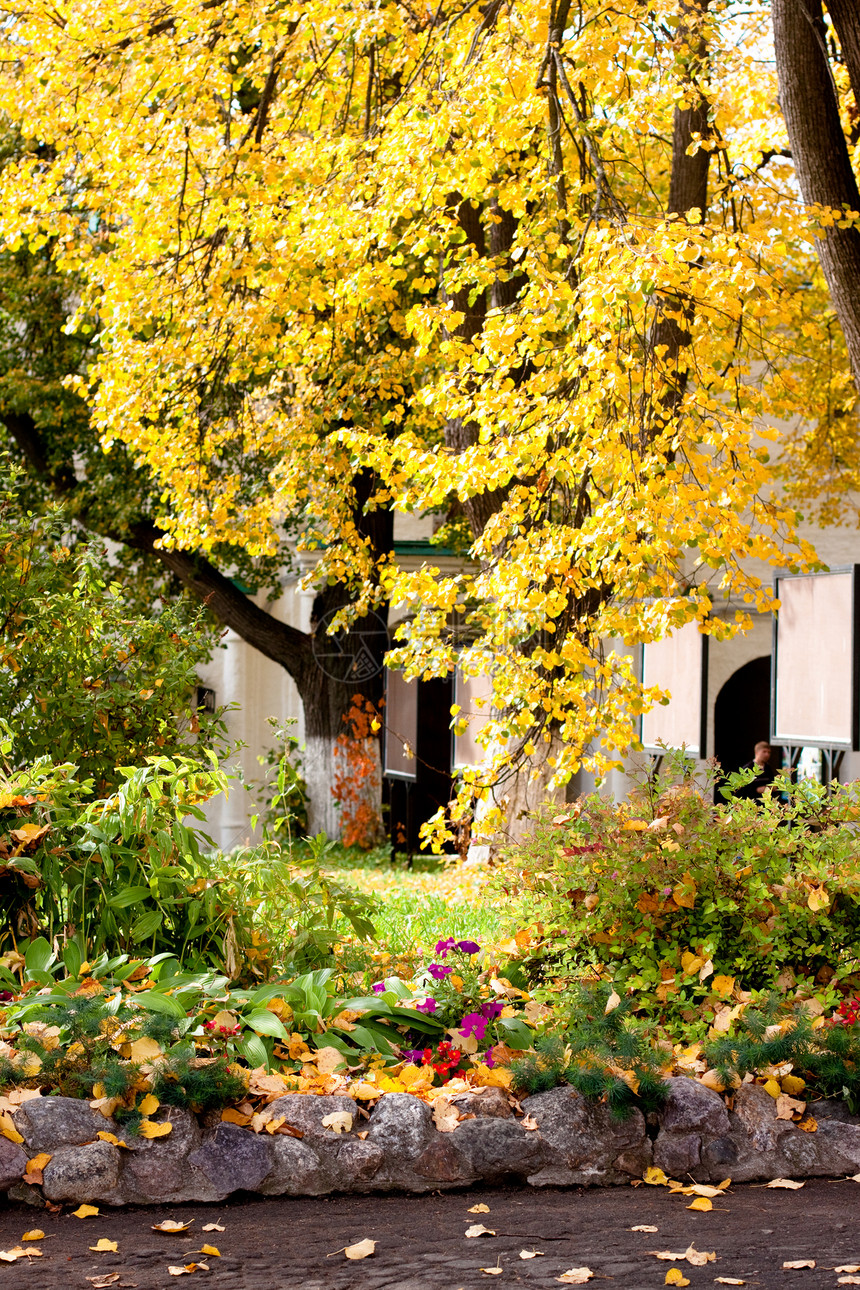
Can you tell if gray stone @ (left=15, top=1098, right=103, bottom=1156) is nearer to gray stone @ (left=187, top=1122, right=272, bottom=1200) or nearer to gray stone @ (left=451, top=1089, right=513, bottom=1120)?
gray stone @ (left=187, top=1122, right=272, bottom=1200)

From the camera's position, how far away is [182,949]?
484cm

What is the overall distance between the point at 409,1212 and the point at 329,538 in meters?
8.09

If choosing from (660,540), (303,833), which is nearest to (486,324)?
(660,540)

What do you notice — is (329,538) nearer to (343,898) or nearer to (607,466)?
(607,466)

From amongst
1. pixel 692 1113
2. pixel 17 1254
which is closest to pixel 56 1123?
pixel 17 1254

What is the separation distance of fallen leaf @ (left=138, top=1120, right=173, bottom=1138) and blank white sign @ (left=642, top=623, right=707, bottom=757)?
19.3ft

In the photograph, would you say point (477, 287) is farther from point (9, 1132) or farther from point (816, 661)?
point (9, 1132)

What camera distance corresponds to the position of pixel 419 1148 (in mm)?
3936

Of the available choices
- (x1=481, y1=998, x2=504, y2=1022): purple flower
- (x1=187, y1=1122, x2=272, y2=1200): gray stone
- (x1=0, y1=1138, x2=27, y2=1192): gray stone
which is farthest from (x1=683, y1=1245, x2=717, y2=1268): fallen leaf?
(x1=0, y1=1138, x2=27, y2=1192): gray stone

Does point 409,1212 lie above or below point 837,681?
below

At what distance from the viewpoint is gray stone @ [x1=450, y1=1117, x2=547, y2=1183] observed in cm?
396

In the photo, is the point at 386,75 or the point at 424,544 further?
the point at 424,544

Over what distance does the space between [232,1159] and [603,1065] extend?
46.1 inches

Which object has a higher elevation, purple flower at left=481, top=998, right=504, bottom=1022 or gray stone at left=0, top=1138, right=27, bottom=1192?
purple flower at left=481, top=998, right=504, bottom=1022
